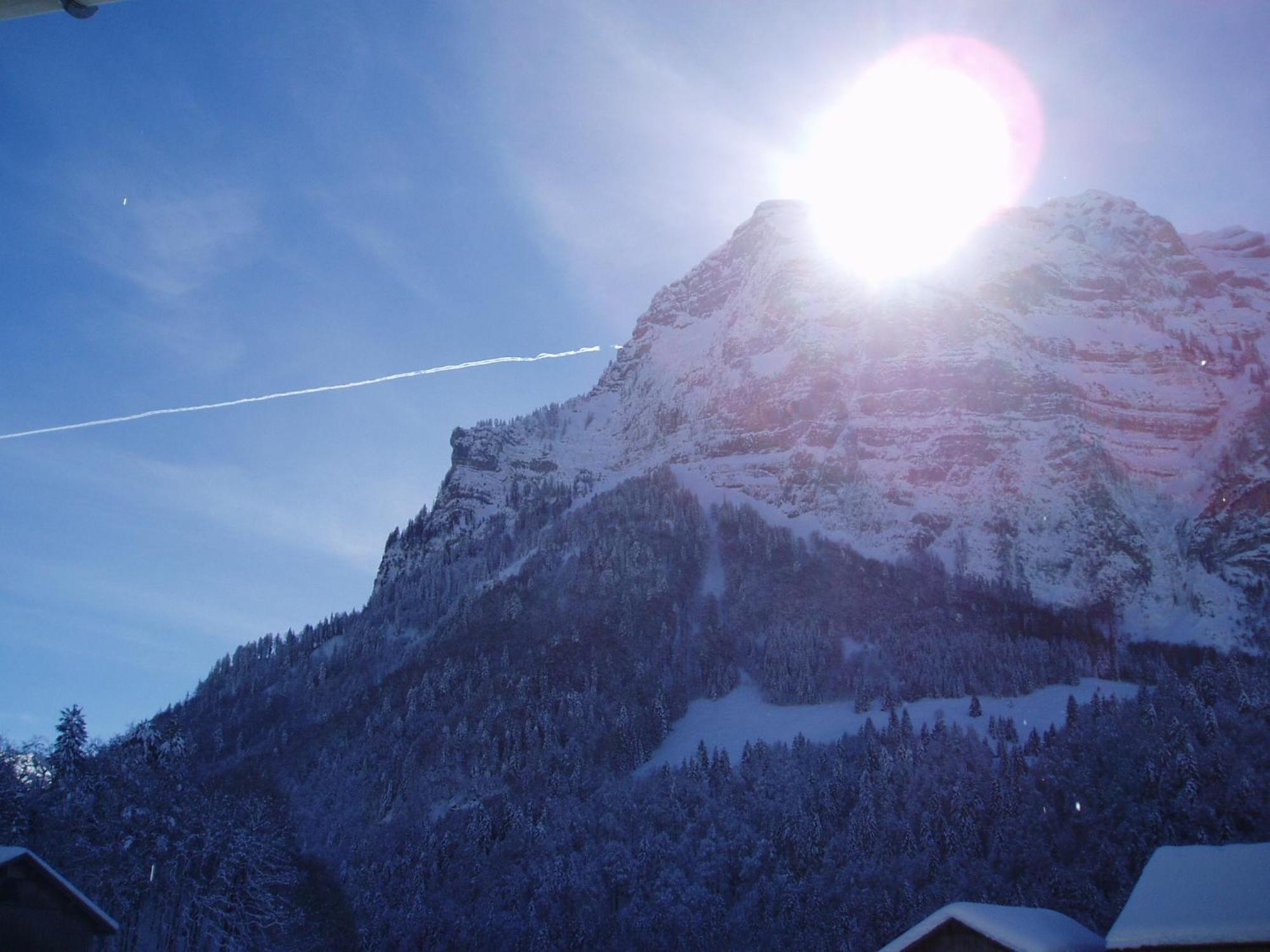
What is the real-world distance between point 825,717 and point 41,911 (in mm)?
98152

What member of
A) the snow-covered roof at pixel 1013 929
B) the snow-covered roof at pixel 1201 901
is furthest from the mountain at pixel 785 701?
the snow-covered roof at pixel 1201 901

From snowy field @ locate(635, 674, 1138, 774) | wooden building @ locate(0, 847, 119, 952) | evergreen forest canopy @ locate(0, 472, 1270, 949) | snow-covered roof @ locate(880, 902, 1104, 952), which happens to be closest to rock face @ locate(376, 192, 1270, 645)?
evergreen forest canopy @ locate(0, 472, 1270, 949)

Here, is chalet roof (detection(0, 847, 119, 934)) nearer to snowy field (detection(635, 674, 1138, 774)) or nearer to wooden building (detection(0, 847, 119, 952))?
wooden building (detection(0, 847, 119, 952))

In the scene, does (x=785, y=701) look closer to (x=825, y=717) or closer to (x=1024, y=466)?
(x=825, y=717)

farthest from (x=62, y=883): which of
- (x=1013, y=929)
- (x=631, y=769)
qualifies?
(x=631, y=769)

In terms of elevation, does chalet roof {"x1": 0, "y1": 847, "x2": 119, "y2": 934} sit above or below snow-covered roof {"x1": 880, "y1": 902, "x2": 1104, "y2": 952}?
above

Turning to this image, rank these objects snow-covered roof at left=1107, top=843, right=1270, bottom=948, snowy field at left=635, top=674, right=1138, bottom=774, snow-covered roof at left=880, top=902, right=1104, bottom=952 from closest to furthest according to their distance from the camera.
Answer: snow-covered roof at left=1107, top=843, right=1270, bottom=948 < snow-covered roof at left=880, top=902, right=1104, bottom=952 < snowy field at left=635, top=674, right=1138, bottom=774

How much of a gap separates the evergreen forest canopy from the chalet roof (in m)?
24.9

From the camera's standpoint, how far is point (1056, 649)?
432ft

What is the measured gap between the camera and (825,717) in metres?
119

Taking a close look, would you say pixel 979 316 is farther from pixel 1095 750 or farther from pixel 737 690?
pixel 1095 750

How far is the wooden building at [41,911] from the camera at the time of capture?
3116 cm

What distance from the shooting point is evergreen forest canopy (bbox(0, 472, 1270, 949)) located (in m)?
66.1

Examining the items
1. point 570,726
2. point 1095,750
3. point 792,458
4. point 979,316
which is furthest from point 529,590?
point 979,316
